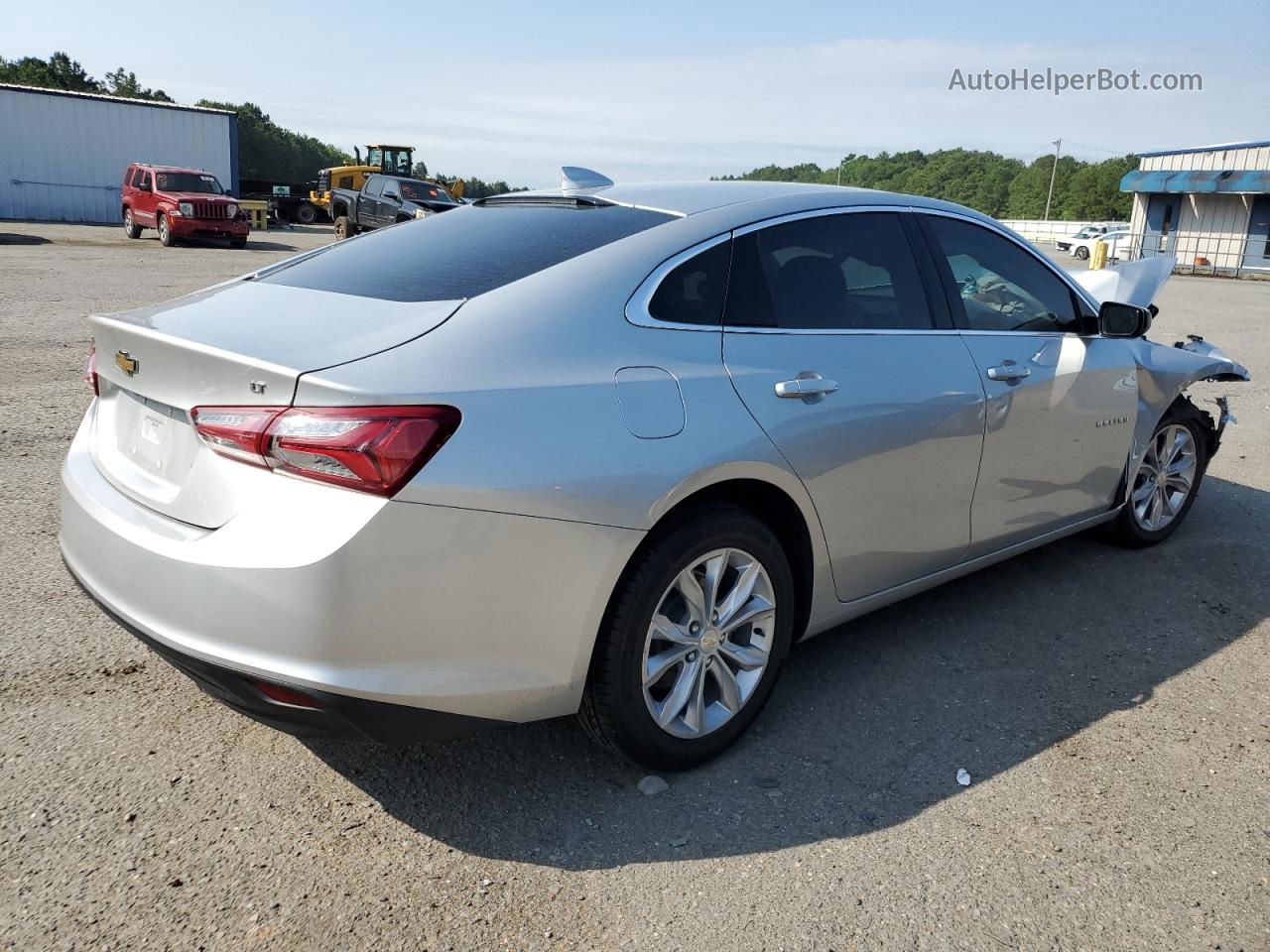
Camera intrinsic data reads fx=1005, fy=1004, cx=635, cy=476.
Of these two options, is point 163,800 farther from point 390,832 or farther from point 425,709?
point 425,709

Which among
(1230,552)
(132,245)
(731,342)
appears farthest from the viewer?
(132,245)

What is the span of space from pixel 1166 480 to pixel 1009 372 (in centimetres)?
181

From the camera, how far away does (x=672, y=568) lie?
266cm

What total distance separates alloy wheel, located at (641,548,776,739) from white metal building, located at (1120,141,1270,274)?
42.0m

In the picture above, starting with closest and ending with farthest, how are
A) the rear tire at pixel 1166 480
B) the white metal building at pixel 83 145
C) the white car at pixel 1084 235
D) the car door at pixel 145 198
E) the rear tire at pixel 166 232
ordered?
the rear tire at pixel 1166 480
the rear tire at pixel 166 232
the car door at pixel 145 198
the white metal building at pixel 83 145
the white car at pixel 1084 235

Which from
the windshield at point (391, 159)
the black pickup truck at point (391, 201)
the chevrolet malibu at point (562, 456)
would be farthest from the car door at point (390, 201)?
the chevrolet malibu at point (562, 456)

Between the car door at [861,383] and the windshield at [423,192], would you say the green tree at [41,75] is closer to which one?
the windshield at [423,192]

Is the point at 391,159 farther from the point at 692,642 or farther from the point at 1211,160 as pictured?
the point at 692,642

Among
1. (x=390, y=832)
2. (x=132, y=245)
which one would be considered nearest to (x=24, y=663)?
(x=390, y=832)

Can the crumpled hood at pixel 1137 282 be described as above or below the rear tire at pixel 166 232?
above

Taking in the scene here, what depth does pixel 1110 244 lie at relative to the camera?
44.7 m

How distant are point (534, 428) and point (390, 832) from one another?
116cm

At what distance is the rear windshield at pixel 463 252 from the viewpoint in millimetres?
2789

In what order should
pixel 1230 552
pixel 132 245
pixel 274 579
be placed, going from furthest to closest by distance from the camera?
pixel 132 245 < pixel 1230 552 < pixel 274 579
